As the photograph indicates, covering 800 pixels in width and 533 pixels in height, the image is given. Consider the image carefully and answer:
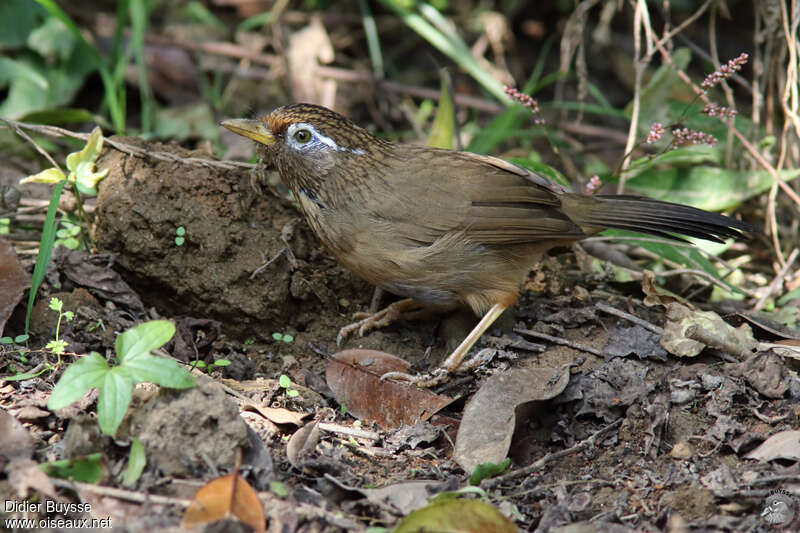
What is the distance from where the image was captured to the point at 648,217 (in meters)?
4.32

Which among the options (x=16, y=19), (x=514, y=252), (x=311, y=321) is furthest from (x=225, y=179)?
(x=16, y=19)

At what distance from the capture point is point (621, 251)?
5.55m

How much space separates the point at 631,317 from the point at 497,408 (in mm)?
1130

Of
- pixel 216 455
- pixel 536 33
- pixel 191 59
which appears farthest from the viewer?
pixel 536 33

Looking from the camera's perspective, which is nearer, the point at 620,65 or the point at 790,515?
the point at 790,515

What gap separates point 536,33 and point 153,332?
19.4ft

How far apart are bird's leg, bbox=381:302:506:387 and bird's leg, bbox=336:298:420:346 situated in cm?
41

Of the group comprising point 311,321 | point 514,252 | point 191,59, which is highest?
point 191,59

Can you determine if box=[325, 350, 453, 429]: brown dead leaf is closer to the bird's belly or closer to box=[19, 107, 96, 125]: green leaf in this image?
the bird's belly

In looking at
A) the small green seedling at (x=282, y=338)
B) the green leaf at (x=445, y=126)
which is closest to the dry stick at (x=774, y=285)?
the green leaf at (x=445, y=126)

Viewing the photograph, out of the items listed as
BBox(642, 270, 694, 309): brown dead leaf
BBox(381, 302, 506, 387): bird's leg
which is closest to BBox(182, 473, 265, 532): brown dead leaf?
BBox(381, 302, 506, 387): bird's leg

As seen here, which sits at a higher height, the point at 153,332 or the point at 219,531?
the point at 153,332

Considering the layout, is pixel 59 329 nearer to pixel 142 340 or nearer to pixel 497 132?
pixel 142 340

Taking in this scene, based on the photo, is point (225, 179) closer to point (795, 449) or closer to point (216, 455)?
point (216, 455)
